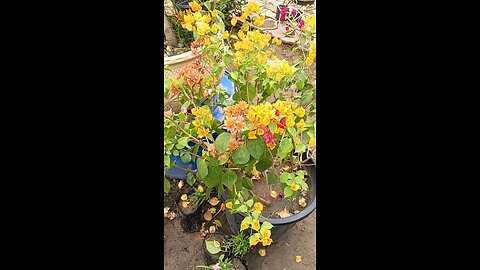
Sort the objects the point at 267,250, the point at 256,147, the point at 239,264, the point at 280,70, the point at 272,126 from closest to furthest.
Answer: the point at 272,126
the point at 256,147
the point at 280,70
the point at 239,264
the point at 267,250

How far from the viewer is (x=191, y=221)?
200 cm

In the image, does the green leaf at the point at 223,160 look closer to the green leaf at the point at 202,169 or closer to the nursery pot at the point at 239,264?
the green leaf at the point at 202,169

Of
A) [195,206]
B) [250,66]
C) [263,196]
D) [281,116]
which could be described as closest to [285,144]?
[281,116]

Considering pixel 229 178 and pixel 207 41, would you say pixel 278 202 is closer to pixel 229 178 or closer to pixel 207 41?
pixel 229 178

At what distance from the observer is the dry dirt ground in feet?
6.19

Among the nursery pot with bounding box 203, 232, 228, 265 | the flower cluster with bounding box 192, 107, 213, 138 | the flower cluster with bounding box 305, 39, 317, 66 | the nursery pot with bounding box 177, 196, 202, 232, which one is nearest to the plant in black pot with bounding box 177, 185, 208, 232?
the nursery pot with bounding box 177, 196, 202, 232

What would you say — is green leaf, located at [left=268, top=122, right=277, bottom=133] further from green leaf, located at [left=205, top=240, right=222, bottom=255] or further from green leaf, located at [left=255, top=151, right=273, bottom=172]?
green leaf, located at [left=205, top=240, right=222, bottom=255]

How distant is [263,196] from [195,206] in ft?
1.14

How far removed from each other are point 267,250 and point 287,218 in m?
0.31

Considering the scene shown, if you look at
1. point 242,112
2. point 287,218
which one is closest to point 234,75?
point 242,112

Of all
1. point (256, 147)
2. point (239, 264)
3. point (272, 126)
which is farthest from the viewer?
point (239, 264)

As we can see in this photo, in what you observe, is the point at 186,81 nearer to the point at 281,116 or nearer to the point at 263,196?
the point at 281,116

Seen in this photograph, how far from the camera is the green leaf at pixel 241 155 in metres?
1.27
